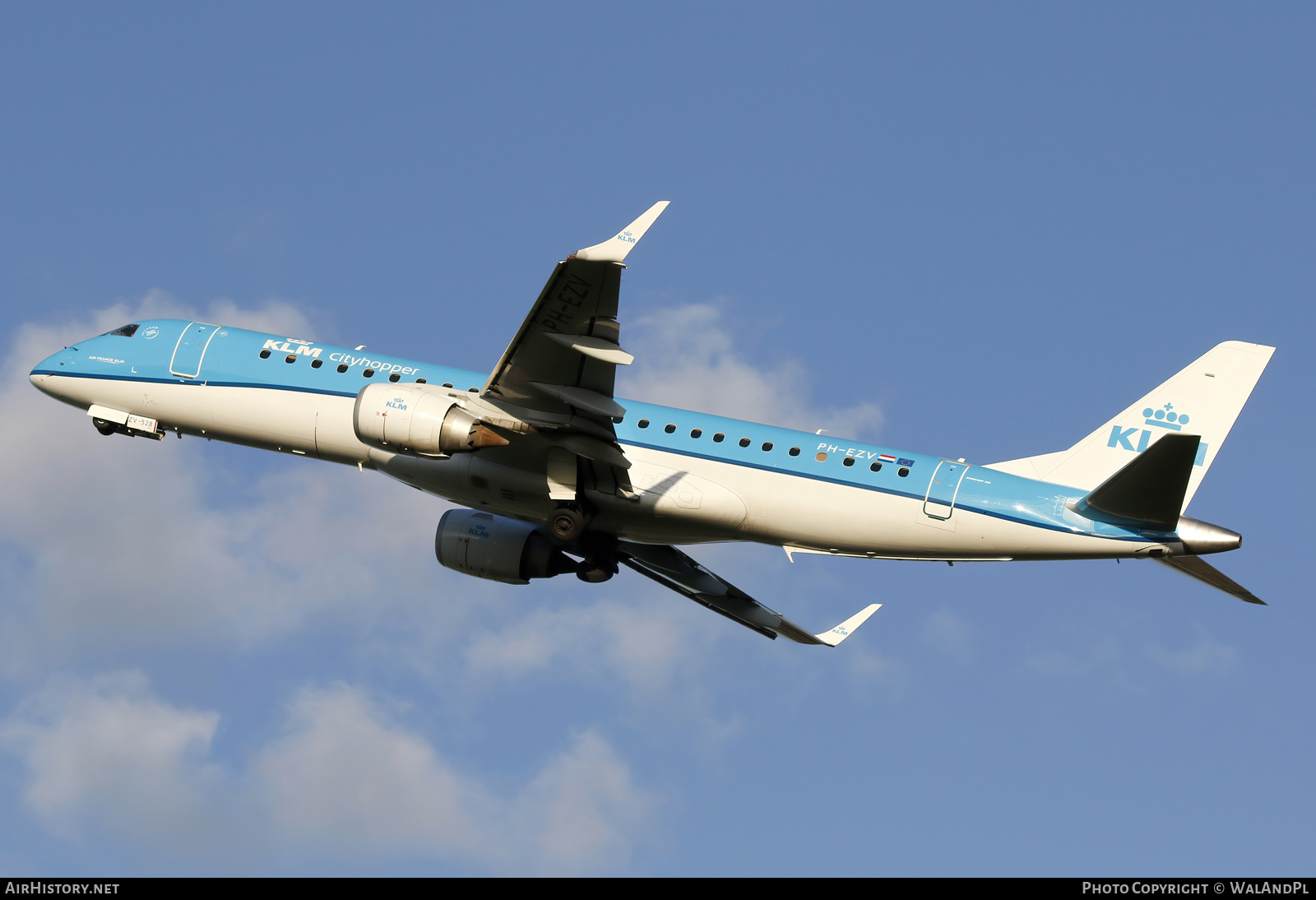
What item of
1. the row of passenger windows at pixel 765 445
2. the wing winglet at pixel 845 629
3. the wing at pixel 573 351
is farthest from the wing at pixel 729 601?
the wing at pixel 573 351

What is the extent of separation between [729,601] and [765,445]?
7093mm

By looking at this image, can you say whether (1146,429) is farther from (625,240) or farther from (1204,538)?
(625,240)

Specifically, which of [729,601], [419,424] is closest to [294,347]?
[419,424]

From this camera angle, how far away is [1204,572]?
1115 inches

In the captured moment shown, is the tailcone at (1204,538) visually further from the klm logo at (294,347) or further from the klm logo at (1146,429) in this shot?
the klm logo at (294,347)

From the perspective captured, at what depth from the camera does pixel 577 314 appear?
26.0 metres

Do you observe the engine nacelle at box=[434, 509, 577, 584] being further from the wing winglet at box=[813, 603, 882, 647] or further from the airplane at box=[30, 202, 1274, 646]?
the wing winglet at box=[813, 603, 882, 647]

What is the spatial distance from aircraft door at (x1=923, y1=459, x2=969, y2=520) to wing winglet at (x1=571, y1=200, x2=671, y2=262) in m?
9.56

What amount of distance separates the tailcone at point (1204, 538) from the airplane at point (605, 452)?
0.04 m

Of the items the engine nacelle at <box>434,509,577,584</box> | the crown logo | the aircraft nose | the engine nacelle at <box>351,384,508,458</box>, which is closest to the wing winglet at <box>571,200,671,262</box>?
the engine nacelle at <box>351,384,508,458</box>

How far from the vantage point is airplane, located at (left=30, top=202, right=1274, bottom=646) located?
27.8 m

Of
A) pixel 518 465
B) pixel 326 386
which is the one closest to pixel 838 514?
pixel 518 465

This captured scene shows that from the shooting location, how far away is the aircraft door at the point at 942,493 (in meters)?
29.8
